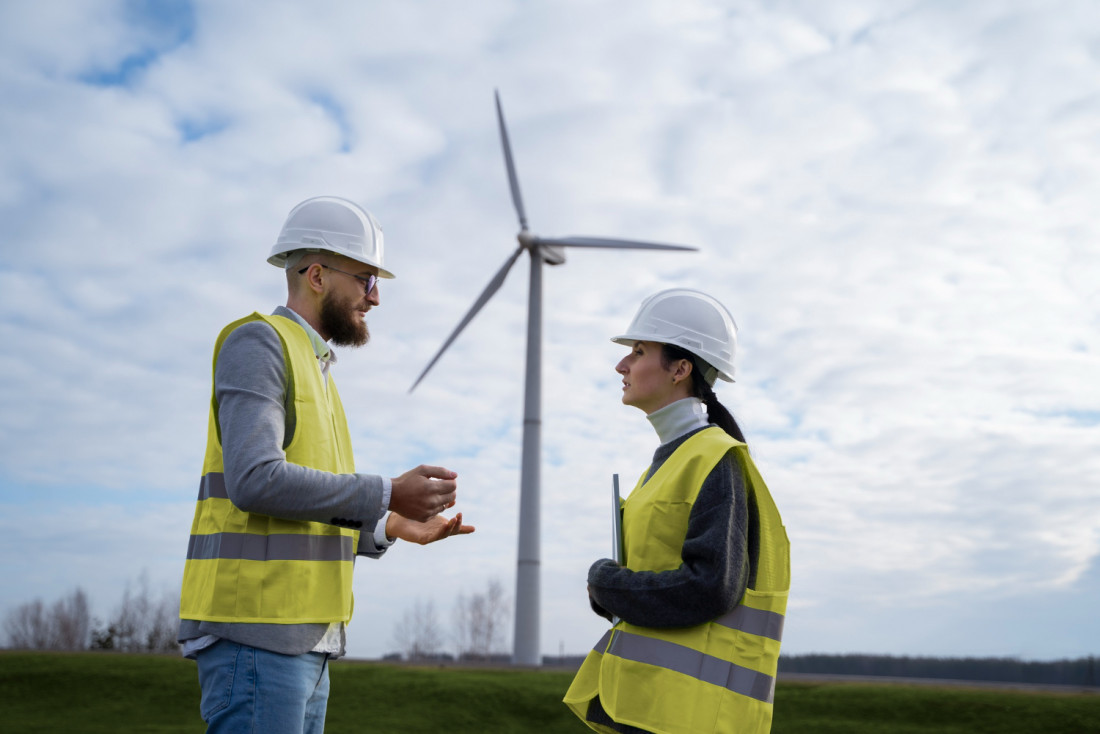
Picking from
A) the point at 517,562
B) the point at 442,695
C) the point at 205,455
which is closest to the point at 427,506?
the point at 205,455

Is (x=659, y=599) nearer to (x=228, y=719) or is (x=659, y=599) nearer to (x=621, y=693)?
(x=621, y=693)

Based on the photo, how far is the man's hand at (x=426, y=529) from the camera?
4.49 metres

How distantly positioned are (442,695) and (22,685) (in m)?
8.85

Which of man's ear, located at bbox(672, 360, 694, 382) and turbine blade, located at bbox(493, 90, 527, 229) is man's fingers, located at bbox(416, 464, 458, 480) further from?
turbine blade, located at bbox(493, 90, 527, 229)

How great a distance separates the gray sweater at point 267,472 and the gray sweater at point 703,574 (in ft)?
3.82

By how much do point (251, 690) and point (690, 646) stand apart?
1.79m

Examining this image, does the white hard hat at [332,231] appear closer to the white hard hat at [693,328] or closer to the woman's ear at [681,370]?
the white hard hat at [693,328]

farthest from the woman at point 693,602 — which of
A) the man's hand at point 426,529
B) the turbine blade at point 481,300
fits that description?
the turbine blade at point 481,300

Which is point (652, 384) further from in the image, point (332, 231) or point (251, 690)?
point (251, 690)

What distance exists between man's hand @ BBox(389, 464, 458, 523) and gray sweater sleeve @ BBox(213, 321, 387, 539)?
0.24 ft

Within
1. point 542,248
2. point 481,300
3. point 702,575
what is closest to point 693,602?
point 702,575

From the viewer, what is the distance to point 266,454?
3496mm

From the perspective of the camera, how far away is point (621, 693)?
13.3 ft

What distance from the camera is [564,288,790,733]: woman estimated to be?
395 cm
